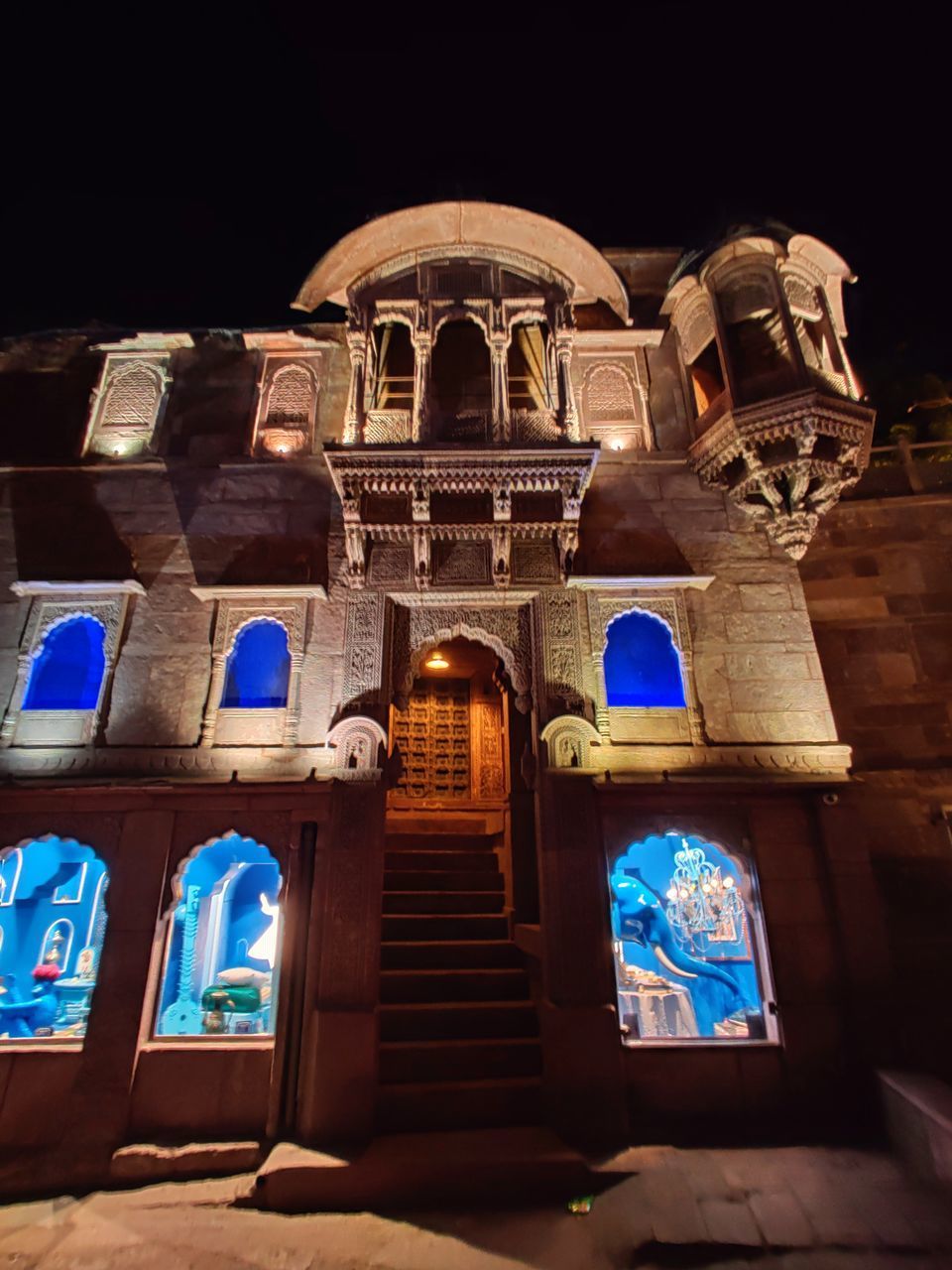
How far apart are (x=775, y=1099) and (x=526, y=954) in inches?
119

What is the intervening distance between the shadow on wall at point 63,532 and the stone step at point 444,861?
5.73m

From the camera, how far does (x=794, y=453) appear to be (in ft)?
27.3

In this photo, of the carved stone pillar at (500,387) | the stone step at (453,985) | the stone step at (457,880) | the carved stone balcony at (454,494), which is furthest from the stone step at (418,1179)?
the carved stone pillar at (500,387)

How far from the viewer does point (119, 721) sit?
7.76m

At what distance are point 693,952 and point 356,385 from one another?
8.89 metres

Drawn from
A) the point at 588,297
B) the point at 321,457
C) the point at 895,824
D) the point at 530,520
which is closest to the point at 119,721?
the point at 321,457

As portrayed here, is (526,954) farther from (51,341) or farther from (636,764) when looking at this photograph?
(51,341)

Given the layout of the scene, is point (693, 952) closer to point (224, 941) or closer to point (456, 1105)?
point (456, 1105)

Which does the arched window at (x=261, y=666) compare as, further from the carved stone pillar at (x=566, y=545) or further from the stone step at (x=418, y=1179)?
the stone step at (x=418, y=1179)

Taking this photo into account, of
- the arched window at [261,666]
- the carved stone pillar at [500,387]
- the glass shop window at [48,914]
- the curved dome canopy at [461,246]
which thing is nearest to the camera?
the carved stone pillar at [500,387]

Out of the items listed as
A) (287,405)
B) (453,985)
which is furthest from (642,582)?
(287,405)

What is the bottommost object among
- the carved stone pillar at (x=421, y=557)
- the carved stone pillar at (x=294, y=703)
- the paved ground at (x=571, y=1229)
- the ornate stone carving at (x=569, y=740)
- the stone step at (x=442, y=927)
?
the paved ground at (x=571, y=1229)

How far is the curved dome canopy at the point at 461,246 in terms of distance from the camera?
9.13m

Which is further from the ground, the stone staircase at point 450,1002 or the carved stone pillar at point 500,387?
the carved stone pillar at point 500,387
